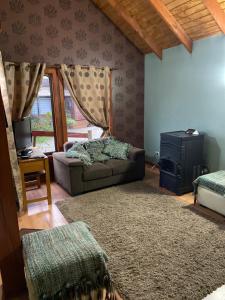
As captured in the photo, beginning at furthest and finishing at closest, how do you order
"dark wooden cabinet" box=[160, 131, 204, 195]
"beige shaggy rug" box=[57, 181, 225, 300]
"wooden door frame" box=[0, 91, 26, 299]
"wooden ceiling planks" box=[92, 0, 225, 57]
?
"dark wooden cabinet" box=[160, 131, 204, 195], "wooden ceiling planks" box=[92, 0, 225, 57], "beige shaggy rug" box=[57, 181, 225, 300], "wooden door frame" box=[0, 91, 26, 299]

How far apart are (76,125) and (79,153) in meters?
1.03

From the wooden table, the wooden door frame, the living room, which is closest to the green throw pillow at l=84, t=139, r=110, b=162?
the living room

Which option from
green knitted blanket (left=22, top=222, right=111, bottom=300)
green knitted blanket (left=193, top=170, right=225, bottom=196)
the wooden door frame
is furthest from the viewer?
green knitted blanket (left=193, top=170, right=225, bottom=196)

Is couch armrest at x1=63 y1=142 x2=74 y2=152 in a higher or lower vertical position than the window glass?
lower

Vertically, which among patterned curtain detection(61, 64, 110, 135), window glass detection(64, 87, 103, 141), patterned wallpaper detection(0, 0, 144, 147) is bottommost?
window glass detection(64, 87, 103, 141)

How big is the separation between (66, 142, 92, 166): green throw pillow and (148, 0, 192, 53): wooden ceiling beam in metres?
2.47

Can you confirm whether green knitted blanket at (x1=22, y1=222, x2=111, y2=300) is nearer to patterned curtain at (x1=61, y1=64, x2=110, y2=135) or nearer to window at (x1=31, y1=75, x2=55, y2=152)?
window at (x1=31, y1=75, x2=55, y2=152)

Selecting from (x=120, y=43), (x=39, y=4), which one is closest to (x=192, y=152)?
(x=120, y=43)

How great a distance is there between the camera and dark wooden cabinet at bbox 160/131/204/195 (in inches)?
139

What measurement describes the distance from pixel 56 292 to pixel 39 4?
4299 millimetres

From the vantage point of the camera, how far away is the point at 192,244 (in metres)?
2.38

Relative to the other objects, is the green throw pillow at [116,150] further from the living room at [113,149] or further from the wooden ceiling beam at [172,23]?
the wooden ceiling beam at [172,23]

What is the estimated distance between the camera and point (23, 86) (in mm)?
3850

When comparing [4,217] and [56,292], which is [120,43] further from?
[56,292]
